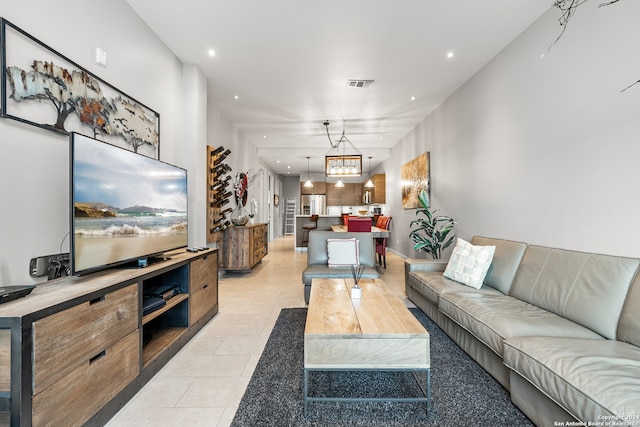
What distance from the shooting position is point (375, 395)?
1.75 m

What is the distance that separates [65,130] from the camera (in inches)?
74.9

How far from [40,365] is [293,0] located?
2.92m

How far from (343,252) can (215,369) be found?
6.57 feet

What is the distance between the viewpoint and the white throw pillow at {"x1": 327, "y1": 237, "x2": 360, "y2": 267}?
363 cm

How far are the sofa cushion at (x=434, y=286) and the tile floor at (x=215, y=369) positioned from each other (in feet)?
2.39

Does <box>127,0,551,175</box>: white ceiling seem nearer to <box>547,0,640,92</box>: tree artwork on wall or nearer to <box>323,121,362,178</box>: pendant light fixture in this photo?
<box>547,0,640,92</box>: tree artwork on wall

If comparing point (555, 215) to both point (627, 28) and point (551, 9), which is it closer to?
point (627, 28)

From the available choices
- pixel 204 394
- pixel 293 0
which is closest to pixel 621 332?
pixel 204 394

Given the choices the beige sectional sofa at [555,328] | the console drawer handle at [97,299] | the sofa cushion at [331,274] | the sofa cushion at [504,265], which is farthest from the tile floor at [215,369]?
the beige sectional sofa at [555,328]

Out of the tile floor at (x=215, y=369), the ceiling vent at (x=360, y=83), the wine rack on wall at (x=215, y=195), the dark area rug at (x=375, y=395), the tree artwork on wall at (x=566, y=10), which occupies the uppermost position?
the ceiling vent at (x=360, y=83)

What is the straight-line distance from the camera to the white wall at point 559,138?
1951 mm

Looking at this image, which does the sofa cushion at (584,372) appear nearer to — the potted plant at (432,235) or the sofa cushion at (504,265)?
the sofa cushion at (504,265)

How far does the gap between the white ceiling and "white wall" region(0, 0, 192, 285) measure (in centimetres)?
49

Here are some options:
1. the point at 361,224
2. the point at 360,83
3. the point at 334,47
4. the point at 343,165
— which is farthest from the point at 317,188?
the point at 334,47
